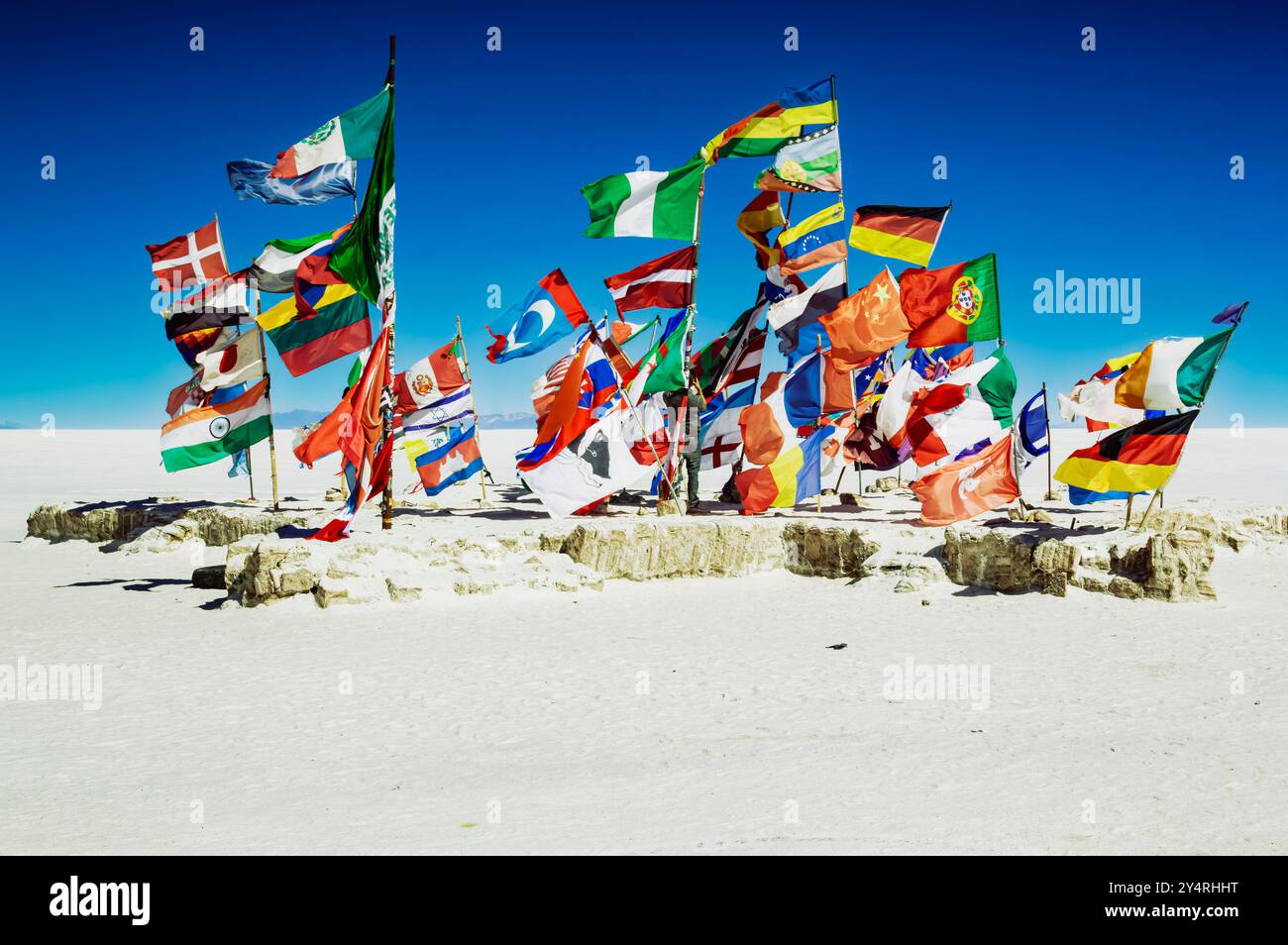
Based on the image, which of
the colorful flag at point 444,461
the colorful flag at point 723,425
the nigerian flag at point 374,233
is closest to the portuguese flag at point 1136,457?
the colorful flag at point 723,425

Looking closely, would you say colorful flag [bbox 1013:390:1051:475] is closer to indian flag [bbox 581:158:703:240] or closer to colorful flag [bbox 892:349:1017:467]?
colorful flag [bbox 892:349:1017:467]

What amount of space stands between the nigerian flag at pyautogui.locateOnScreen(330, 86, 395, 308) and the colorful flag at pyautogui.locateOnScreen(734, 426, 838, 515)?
7.82 m

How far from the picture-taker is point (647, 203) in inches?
707

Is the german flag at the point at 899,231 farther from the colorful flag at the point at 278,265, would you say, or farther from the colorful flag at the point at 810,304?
the colorful flag at the point at 278,265

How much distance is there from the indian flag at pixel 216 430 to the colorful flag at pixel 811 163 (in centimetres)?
1196

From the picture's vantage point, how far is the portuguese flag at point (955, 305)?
17.3 m

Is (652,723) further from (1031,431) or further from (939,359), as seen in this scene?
(939,359)

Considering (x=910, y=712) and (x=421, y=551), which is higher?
(x=421, y=551)

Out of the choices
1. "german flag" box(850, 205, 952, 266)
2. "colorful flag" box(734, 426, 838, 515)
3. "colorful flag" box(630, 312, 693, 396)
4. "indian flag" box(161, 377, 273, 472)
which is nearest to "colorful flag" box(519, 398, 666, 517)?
"colorful flag" box(630, 312, 693, 396)

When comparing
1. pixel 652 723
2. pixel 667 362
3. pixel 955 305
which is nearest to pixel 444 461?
pixel 667 362

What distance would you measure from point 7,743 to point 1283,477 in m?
48.6

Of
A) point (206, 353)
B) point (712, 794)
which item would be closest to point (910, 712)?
point (712, 794)

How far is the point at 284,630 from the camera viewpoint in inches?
504
